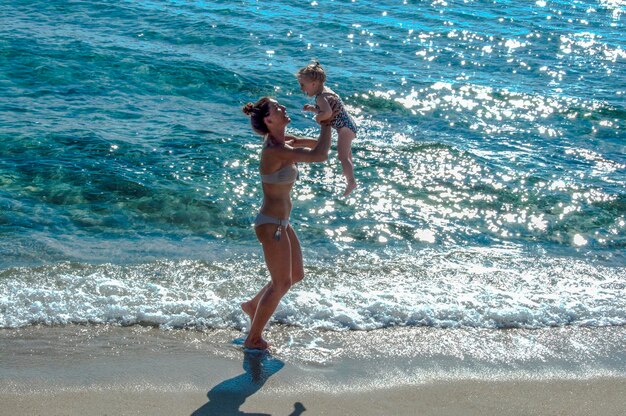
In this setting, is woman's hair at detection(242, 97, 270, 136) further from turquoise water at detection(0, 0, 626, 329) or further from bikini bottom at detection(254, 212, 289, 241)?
turquoise water at detection(0, 0, 626, 329)

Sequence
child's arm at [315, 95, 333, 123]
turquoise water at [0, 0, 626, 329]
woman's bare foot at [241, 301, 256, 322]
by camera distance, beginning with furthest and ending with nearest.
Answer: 1. turquoise water at [0, 0, 626, 329]
2. woman's bare foot at [241, 301, 256, 322]
3. child's arm at [315, 95, 333, 123]

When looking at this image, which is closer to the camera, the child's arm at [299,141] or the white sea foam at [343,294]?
the child's arm at [299,141]

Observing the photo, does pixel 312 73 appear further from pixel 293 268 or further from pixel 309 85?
pixel 293 268

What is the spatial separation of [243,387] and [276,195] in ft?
4.66

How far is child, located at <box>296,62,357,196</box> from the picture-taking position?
6.34m

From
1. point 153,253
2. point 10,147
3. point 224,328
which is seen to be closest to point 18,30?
point 10,147

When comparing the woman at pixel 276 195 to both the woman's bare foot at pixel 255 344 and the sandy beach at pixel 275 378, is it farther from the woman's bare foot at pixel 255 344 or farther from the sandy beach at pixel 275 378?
the sandy beach at pixel 275 378

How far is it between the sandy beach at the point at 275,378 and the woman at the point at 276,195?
425 mm

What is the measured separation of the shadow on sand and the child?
140 centimetres

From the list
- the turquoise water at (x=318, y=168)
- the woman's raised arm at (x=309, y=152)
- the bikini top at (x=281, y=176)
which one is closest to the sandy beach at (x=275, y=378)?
the turquoise water at (x=318, y=168)

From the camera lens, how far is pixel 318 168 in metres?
11.1

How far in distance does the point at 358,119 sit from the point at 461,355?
280 inches

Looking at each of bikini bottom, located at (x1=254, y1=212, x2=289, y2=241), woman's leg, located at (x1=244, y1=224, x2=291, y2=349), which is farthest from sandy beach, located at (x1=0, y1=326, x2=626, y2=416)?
bikini bottom, located at (x1=254, y1=212, x2=289, y2=241)

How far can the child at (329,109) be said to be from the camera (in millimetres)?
6344
